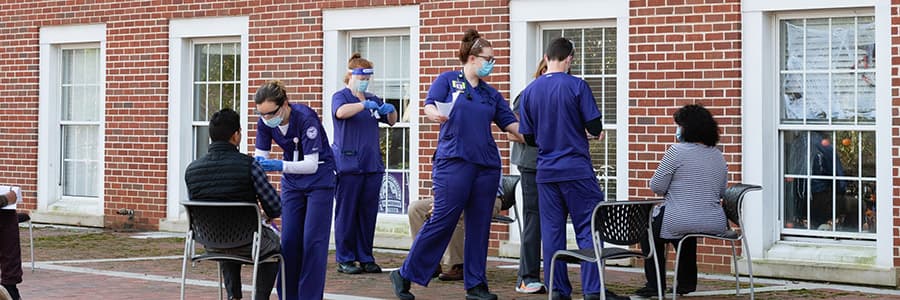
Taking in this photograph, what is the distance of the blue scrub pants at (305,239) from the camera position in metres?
9.70

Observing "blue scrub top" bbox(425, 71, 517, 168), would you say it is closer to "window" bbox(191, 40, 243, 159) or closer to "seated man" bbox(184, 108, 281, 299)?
"seated man" bbox(184, 108, 281, 299)

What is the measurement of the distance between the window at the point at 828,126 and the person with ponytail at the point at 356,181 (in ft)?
11.0

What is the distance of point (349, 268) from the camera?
12.7 meters

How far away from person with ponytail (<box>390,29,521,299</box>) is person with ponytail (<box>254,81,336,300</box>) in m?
0.99

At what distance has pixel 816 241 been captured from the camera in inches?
496

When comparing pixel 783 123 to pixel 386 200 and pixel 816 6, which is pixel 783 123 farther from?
pixel 386 200

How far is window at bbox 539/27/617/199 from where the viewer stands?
1373 centimetres

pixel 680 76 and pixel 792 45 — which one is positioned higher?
pixel 792 45

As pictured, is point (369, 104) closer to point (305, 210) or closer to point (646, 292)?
point (305, 210)

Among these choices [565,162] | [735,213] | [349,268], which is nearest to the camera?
[565,162]

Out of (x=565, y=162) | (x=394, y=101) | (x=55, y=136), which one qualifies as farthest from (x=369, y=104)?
(x=55, y=136)

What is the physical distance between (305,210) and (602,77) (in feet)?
15.5

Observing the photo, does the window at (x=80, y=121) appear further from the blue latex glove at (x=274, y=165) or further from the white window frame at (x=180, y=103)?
the blue latex glove at (x=274, y=165)

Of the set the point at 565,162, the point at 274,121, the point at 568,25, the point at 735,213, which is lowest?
the point at 735,213
